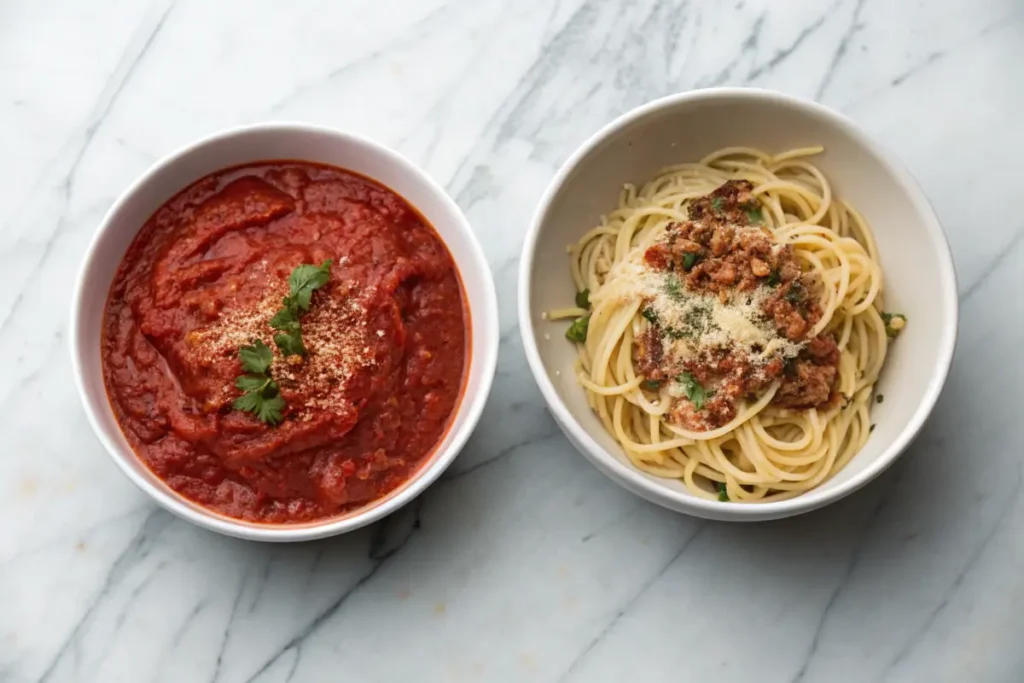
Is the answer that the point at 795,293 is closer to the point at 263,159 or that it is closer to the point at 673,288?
the point at 673,288

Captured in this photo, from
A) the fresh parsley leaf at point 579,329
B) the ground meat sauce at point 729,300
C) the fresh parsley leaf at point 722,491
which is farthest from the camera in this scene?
the fresh parsley leaf at point 579,329

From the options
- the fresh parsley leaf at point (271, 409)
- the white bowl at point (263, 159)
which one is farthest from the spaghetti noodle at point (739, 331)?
the fresh parsley leaf at point (271, 409)

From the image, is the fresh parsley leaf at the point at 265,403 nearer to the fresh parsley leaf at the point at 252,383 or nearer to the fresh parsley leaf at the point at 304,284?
the fresh parsley leaf at the point at 252,383

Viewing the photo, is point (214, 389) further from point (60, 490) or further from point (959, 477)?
point (959, 477)

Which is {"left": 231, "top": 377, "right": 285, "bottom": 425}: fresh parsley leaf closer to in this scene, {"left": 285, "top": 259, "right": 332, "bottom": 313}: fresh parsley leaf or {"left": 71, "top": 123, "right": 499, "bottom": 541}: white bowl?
{"left": 285, "top": 259, "right": 332, "bottom": 313}: fresh parsley leaf

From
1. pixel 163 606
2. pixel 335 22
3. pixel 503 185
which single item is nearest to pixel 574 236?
pixel 503 185

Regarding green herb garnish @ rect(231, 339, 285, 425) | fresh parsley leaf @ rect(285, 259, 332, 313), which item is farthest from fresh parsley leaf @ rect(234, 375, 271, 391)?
fresh parsley leaf @ rect(285, 259, 332, 313)
